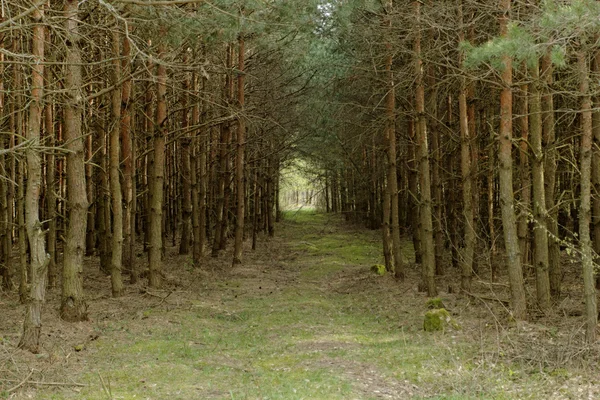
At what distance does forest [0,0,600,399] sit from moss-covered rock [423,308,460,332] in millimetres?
41

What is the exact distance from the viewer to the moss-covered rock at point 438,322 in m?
10.7

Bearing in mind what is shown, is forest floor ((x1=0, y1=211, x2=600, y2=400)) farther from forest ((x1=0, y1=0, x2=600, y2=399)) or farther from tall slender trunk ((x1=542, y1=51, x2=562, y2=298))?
tall slender trunk ((x1=542, y1=51, x2=562, y2=298))

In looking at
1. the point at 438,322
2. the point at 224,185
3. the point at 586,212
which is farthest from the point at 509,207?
the point at 224,185

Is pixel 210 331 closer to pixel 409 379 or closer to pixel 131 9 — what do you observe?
pixel 409 379

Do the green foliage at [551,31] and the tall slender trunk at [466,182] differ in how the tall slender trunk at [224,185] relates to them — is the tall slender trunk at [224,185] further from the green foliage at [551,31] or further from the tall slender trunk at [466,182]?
the green foliage at [551,31]

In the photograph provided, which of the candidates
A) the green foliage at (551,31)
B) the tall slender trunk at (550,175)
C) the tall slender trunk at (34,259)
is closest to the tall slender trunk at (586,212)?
the green foliage at (551,31)

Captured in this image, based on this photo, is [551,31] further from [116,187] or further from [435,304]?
[116,187]

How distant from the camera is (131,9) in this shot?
1144cm

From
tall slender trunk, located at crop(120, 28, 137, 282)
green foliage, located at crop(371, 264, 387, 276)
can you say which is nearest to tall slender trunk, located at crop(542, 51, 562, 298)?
green foliage, located at crop(371, 264, 387, 276)

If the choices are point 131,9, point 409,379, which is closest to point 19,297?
point 131,9

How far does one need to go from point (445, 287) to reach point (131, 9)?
32.4 ft

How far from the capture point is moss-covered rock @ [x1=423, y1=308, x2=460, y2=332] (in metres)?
10.7

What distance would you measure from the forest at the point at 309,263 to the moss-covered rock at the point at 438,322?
41mm

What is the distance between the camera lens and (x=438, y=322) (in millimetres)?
10727
